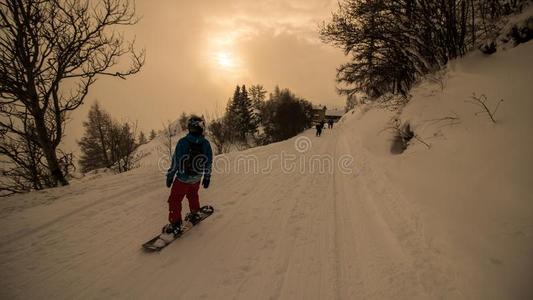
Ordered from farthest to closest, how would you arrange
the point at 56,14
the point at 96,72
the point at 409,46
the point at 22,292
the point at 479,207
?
1. the point at 409,46
2. the point at 96,72
3. the point at 56,14
4. the point at 479,207
5. the point at 22,292

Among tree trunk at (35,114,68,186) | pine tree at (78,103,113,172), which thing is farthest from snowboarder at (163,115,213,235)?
pine tree at (78,103,113,172)

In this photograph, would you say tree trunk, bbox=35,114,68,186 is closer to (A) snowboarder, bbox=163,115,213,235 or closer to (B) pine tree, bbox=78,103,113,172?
(A) snowboarder, bbox=163,115,213,235

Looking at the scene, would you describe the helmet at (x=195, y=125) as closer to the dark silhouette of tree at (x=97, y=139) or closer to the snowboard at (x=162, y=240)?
the snowboard at (x=162, y=240)

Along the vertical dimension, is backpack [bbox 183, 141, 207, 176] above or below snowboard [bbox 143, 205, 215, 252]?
above

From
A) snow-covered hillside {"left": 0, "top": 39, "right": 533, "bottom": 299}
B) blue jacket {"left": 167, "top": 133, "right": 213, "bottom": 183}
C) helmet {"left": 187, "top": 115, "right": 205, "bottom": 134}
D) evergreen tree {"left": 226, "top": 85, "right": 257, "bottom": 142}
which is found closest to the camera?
snow-covered hillside {"left": 0, "top": 39, "right": 533, "bottom": 299}

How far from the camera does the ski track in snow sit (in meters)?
2.88

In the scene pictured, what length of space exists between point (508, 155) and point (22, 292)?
719 cm

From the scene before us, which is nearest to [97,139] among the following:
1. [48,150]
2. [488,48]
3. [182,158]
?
[48,150]

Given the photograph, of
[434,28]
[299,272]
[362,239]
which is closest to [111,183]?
[299,272]

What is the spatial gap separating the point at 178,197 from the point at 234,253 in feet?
4.80

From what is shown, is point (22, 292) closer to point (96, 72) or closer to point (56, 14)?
point (96, 72)

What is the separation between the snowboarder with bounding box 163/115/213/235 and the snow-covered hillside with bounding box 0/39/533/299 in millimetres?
447

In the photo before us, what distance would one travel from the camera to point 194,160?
440cm

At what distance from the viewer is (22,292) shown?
281 cm
